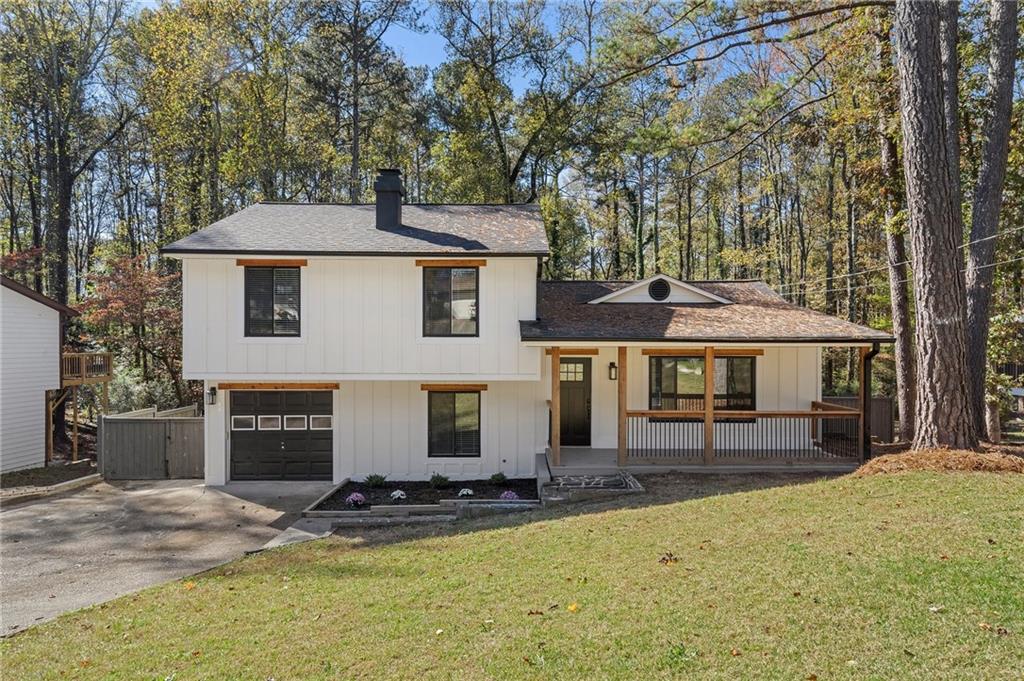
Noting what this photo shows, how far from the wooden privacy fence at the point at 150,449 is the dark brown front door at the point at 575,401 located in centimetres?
878

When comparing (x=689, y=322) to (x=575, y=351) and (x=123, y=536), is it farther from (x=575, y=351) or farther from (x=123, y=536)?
(x=123, y=536)

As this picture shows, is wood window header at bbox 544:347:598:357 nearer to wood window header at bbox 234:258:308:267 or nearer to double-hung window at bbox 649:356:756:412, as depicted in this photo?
double-hung window at bbox 649:356:756:412

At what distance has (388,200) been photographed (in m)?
13.1

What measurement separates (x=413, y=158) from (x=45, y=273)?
15221 mm

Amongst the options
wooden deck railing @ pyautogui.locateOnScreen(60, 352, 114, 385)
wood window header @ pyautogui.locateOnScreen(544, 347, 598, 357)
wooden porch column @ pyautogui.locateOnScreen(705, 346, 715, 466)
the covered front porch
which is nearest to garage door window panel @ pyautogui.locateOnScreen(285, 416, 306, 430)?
→ the covered front porch

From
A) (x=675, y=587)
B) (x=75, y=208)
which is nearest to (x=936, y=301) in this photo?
(x=675, y=587)

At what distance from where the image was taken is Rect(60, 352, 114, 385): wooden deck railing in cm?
1772

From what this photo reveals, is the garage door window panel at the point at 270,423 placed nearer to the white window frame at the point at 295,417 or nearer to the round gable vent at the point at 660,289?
the white window frame at the point at 295,417

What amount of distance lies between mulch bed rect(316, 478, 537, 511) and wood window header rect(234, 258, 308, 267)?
4.69 meters

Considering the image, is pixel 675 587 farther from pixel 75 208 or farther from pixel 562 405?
pixel 75 208

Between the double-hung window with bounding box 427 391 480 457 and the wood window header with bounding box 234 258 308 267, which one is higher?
the wood window header with bounding box 234 258 308 267

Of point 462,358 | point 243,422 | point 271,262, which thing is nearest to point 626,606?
point 462,358

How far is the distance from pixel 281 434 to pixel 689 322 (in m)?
9.23

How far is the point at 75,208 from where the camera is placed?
27.4 metres
